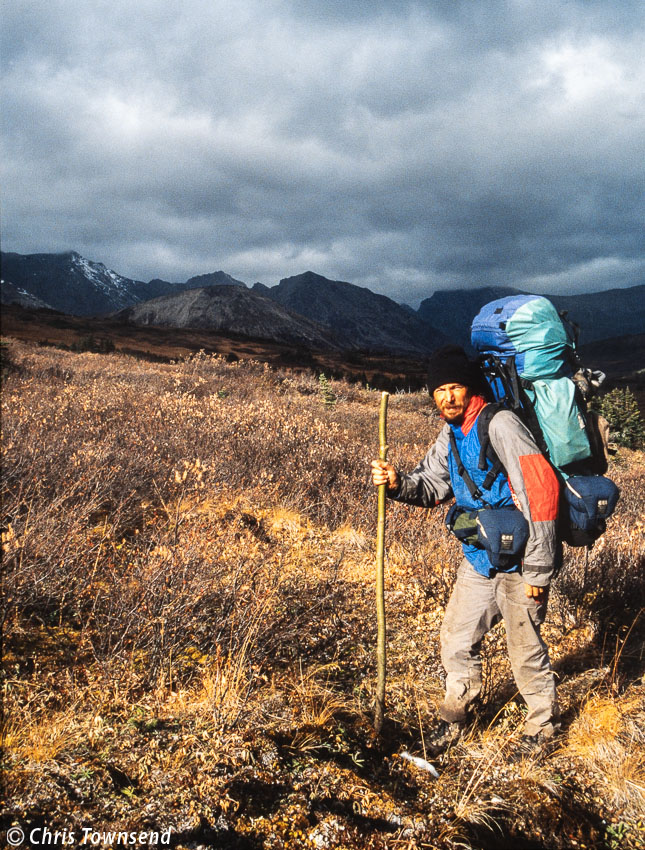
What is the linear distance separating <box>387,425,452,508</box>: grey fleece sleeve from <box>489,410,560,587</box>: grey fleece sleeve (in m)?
0.46

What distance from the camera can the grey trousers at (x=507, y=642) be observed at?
2.23 meters

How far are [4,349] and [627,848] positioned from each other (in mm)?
13422

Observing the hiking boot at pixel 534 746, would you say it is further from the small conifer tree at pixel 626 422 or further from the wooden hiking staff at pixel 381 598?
the small conifer tree at pixel 626 422

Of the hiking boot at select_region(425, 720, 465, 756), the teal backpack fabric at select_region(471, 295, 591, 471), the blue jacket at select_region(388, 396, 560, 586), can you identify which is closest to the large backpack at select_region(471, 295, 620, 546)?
the teal backpack fabric at select_region(471, 295, 591, 471)

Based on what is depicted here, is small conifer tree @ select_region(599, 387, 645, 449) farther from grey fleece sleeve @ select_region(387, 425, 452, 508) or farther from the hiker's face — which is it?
the hiker's face

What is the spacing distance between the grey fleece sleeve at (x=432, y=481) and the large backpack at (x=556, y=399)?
15.9 inches

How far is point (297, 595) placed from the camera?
3.57 meters

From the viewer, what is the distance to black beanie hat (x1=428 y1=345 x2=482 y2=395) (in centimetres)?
223

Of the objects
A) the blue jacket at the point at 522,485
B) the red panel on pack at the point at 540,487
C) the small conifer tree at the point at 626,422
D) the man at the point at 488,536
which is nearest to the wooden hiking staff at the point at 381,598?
the man at the point at 488,536

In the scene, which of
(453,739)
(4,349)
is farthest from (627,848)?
(4,349)

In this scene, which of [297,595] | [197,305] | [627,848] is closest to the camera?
[627,848]

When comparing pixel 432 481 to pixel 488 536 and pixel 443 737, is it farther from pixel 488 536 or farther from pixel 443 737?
pixel 443 737

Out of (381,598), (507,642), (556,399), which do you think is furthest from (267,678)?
(556,399)

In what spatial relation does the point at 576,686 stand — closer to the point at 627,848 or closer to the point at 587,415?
the point at 627,848
